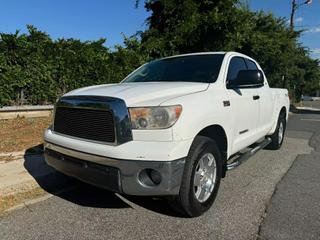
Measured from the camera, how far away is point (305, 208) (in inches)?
174

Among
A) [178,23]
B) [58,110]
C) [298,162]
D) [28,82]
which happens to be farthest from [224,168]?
[178,23]

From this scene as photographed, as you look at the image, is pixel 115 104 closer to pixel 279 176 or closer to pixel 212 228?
pixel 212 228

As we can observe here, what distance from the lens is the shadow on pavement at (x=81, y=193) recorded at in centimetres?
441

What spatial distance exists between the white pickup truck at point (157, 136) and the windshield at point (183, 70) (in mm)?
28

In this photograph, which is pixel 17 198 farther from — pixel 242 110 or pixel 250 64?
pixel 250 64

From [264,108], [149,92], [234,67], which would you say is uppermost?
[234,67]

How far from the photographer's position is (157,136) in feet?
11.7

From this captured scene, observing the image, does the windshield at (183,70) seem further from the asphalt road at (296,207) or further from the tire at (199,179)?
the asphalt road at (296,207)

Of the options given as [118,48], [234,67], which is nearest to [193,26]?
[118,48]

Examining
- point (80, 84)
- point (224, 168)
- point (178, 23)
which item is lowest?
point (224, 168)

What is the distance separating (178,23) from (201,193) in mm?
10337

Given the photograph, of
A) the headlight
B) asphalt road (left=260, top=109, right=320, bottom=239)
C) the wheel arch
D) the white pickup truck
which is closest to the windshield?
the white pickup truck

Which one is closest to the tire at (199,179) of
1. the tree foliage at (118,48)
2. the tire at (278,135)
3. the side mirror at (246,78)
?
the side mirror at (246,78)

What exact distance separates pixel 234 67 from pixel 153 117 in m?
2.26
